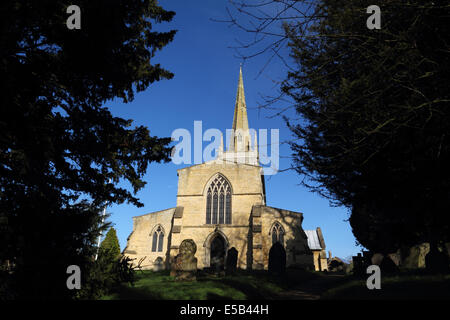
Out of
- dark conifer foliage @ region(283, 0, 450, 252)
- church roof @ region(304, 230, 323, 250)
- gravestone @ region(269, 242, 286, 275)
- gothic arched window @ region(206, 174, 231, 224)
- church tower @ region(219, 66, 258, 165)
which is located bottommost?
church roof @ region(304, 230, 323, 250)

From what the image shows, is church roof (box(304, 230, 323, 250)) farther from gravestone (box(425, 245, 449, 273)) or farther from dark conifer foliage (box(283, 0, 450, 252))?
dark conifer foliage (box(283, 0, 450, 252))

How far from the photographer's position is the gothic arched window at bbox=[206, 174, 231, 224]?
26.0 metres

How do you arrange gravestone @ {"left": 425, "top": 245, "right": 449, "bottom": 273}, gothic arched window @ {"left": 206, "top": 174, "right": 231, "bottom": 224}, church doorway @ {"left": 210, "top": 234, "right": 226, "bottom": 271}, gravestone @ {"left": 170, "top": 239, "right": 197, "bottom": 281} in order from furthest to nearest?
gothic arched window @ {"left": 206, "top": 174, "right": 231, "bottom": 224} → church doorway @ {"left": 210, "top": 234, "right": 226, "bottom": 271} → gravestone @ {"left": 170, "top": 239, "right": 197, "bottom": 281} → gravestone @ {"left": 425, "top": 245, "right": 449, "bottom": 273}


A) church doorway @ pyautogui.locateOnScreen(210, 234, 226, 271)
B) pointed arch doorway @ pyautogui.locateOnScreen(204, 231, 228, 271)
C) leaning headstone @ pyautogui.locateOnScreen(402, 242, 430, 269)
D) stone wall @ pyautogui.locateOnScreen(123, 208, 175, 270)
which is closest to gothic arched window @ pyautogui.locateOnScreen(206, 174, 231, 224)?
pointed arch doorway @ pyautogui.locateOnScreen(204, 231, 228, 271)

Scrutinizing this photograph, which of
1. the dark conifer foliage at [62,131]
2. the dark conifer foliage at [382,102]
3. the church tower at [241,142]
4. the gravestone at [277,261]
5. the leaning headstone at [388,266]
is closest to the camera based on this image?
the dark conifer foliage at [382,102]

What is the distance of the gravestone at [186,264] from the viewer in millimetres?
12791

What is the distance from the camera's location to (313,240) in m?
39.8

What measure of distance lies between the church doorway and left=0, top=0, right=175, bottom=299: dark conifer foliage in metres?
15.5

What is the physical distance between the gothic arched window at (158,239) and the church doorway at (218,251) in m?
4.70

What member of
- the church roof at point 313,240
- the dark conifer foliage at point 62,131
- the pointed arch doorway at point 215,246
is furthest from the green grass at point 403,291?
the church roof at point 313,240

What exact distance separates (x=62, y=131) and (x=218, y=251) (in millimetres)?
18200

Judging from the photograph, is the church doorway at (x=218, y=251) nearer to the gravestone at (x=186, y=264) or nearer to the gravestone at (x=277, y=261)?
the gravestone at (x=277, y=261)

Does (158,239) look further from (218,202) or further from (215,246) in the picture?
(218,202)

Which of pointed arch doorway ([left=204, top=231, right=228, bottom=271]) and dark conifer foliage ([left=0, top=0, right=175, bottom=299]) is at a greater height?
dark conifer foliage ([left=0, top=0, right=175, bottom=299])
